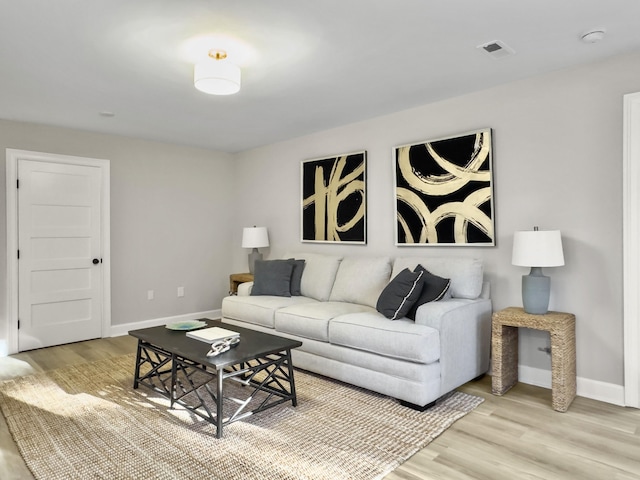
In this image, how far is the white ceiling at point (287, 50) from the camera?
7.27 ft

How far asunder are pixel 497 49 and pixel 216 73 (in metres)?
1.79

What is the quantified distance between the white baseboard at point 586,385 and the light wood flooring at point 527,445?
0.21 ft

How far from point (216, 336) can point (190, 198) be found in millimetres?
3164

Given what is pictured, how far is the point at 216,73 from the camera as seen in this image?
2.65m

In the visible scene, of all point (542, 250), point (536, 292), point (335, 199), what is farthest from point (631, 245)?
point (335, 199)

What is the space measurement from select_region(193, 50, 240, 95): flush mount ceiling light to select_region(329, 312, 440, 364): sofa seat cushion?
1.85m

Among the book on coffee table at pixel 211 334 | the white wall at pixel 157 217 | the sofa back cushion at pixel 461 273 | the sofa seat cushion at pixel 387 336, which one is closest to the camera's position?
the sofa seat cushion at pixel 387 336

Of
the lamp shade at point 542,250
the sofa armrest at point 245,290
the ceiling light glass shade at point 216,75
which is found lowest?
the sofa armrest at point 245,290

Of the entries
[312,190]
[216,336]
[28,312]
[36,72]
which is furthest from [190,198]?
[216,336]

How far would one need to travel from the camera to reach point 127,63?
2879 millimetres

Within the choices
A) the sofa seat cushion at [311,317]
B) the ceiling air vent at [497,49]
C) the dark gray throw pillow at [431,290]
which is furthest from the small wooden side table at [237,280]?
the ceiling air vent at [497,49]

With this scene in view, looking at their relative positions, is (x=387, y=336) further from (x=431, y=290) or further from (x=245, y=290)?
(x=245, y=290)

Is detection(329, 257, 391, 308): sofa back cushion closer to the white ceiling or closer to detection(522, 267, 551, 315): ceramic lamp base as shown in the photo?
detection(522, 267, 551, 315): ceramic lamp base

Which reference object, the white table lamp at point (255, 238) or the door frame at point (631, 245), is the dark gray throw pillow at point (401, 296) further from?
the white table lamp at point (255, 238)
